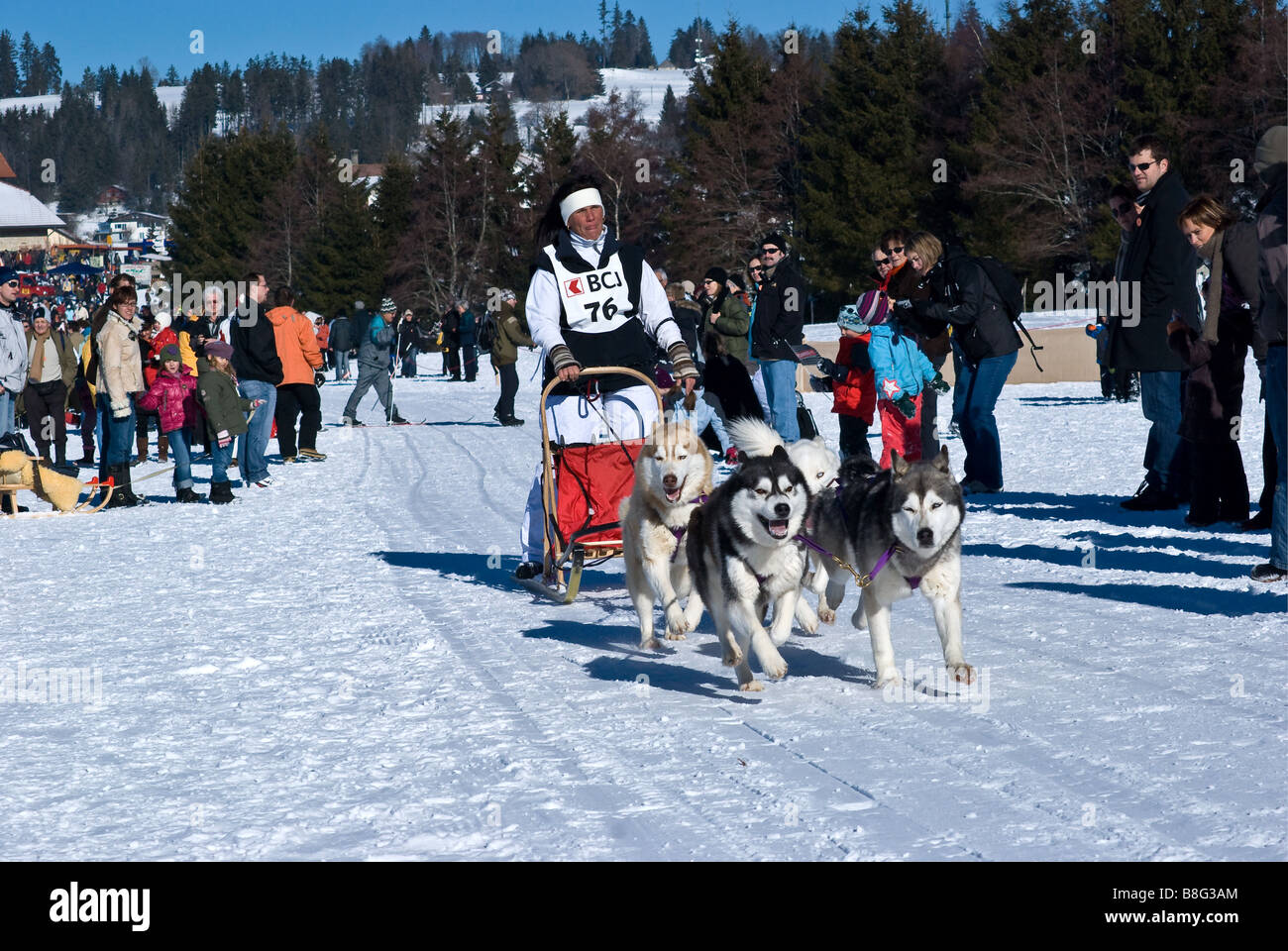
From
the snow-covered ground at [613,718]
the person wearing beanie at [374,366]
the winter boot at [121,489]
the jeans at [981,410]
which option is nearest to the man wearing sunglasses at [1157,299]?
the snow-covered ground at [613,718]

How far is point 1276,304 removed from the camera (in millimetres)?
5727

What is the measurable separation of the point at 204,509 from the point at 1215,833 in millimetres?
9321

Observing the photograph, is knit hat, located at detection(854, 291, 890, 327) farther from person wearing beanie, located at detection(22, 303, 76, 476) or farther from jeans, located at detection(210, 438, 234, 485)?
person wearing beanie, located at detection(22, 303, 76, 476)

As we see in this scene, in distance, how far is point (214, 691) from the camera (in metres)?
4.88

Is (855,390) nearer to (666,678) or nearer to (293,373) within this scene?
(666,678)

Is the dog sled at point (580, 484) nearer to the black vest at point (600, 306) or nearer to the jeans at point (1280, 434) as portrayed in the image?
the black vest at point (600, 306)

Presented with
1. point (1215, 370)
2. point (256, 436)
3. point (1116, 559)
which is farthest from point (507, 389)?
point (1116, 559)

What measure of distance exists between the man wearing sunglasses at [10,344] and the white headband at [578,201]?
18.0 feet

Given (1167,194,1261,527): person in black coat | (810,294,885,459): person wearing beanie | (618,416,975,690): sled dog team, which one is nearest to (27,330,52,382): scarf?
(810,294,885,459): person wearing beanie

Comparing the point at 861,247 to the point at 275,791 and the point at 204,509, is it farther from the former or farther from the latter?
the point at 275,791

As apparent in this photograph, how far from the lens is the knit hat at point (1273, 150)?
5.60 meters

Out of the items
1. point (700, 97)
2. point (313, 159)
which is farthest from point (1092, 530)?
point (313, 159)

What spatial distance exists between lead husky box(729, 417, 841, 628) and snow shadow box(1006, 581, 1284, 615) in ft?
4.47

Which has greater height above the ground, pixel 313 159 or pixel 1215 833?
pixel 313 159
